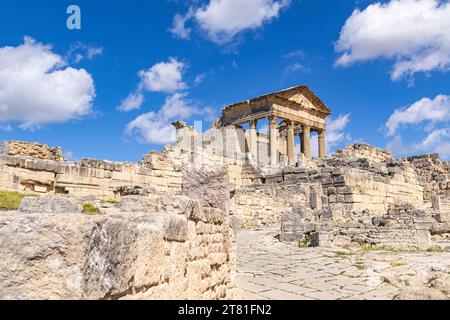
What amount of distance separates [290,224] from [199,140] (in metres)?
19.3

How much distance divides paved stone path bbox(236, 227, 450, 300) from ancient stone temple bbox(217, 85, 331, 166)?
755 inches

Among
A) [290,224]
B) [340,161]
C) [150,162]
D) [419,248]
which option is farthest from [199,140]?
[419,248]

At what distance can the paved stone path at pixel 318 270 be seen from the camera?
17.5 ft

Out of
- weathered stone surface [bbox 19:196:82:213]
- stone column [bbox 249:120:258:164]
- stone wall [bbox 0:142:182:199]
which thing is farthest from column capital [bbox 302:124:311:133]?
weathered stone surface [bbox 19:196:82:213]

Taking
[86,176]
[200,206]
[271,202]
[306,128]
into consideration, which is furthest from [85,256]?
[306,128]

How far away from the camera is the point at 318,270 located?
7086mm

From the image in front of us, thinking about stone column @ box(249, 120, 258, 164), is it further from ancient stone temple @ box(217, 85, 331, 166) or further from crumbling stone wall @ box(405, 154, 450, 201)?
crumbling stone wall @ box(405, 154, 450, 201)

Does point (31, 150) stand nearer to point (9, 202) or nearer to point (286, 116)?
point (9, 202)

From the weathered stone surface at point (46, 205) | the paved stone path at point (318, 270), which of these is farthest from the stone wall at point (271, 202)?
the weathered stone surface at point (46, 205)

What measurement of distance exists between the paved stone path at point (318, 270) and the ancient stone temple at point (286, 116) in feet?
62.9

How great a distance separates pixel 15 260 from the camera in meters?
1.73

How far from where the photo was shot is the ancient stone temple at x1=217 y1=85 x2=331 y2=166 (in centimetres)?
3039

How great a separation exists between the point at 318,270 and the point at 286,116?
25.0 metres

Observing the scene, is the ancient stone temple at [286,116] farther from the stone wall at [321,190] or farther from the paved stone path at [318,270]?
the paved stone path at [318,270]
